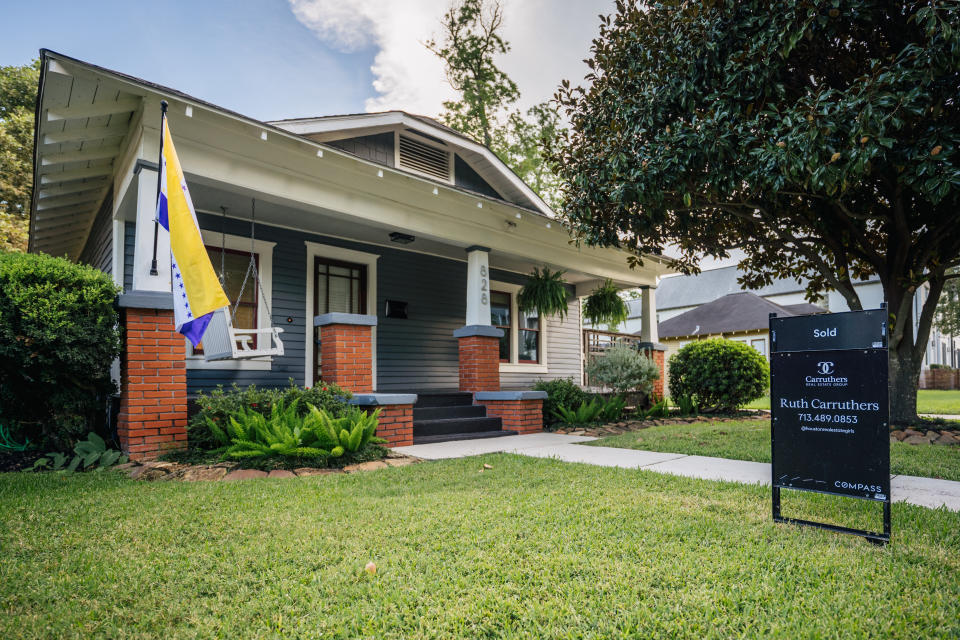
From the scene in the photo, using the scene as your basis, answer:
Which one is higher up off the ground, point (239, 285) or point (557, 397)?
point (239, 285)

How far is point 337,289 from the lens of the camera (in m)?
8.48

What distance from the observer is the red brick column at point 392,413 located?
6.03 meters

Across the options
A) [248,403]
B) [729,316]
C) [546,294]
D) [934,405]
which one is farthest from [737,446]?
[729,316]

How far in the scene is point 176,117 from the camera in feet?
17.6

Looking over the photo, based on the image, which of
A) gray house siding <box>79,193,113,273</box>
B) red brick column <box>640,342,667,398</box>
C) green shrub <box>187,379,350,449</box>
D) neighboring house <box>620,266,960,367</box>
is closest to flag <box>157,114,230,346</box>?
green shrub <box>187,379,350,449</box>

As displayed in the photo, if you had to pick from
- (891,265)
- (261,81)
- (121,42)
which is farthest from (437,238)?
(121,42)

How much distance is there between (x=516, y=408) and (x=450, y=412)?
0.96 metres

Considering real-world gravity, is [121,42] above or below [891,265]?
above

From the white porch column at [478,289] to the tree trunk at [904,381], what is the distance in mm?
5502

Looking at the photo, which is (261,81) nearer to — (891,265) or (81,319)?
(81,319)

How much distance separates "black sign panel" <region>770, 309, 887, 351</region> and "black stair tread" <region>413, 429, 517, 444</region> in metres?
4.49

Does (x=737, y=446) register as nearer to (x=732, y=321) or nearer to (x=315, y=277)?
(x=315, y=277)

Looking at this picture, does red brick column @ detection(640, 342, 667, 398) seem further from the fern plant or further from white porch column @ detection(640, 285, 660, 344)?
the fern plant

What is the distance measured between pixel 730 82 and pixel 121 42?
1277cm
